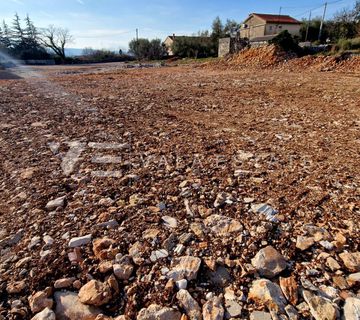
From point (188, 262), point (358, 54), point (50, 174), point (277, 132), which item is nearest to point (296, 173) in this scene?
point (277, 132)

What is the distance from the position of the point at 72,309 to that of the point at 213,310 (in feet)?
2.14

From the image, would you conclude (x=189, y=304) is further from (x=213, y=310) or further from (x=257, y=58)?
(x=257, y=58)

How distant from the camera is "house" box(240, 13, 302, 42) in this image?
31.1m

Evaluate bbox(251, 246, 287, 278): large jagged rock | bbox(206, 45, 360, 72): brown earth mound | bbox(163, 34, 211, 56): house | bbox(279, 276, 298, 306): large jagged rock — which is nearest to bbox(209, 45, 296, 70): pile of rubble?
bbox(206, 45, 360, 72): brown earth mound

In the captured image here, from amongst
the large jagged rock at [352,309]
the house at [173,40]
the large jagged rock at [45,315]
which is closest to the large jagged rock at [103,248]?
the large jagged rock at [45,315]

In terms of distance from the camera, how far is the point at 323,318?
107 centimetres

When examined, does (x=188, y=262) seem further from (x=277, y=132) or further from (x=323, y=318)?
(x=277, y=132)

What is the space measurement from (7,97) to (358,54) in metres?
11.4

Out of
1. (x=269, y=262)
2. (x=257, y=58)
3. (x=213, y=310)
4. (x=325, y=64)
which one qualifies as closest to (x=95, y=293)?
(x=213, y=310)

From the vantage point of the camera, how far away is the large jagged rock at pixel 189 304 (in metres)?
1.12

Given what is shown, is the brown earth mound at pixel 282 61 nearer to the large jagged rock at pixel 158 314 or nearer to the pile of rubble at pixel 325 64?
the pile of rubble at pixel 325 64

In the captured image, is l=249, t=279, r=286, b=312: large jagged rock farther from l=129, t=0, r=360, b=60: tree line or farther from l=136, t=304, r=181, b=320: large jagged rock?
l=129, t=0, r=360, b=60: tree line

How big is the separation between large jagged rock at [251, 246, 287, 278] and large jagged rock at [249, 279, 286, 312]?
66 millimetres

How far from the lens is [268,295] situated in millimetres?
1168
